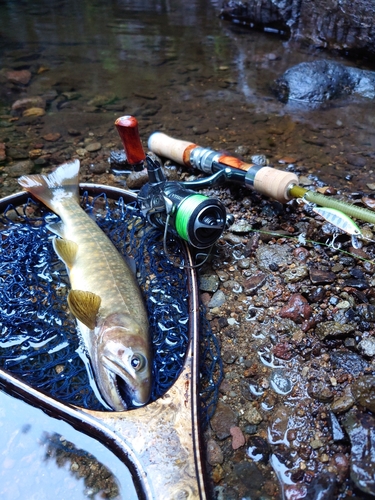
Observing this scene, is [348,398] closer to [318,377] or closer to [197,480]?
[318,377]

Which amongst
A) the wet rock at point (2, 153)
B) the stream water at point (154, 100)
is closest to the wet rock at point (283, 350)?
the stream water at point (154, 100)

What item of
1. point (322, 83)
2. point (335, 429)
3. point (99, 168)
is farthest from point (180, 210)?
point (322, 83)

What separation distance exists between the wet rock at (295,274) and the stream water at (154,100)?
1516mm

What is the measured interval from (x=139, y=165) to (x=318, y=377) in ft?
7.11

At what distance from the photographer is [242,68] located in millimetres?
7219

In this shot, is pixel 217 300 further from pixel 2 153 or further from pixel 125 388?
pixel 2 153

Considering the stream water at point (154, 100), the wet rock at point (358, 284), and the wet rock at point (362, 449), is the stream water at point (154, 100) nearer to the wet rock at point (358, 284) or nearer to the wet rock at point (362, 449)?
the wet rock at point (362, 449)

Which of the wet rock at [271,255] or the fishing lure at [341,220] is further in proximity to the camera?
the wet rock at [271,255]

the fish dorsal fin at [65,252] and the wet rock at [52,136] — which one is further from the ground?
the wet rock at [52,136]

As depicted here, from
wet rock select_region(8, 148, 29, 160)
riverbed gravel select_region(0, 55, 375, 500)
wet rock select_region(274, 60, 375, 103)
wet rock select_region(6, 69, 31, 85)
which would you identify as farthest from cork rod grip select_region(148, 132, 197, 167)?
wet rock select_region(6, 69, 31, 85)

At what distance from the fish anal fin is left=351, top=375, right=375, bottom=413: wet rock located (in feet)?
7.52

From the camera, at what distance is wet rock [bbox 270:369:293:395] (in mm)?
2379

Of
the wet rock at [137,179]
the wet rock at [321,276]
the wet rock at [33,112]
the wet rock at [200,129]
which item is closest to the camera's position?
the wet rock at [321,276]

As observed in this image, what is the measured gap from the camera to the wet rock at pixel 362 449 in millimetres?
1840
